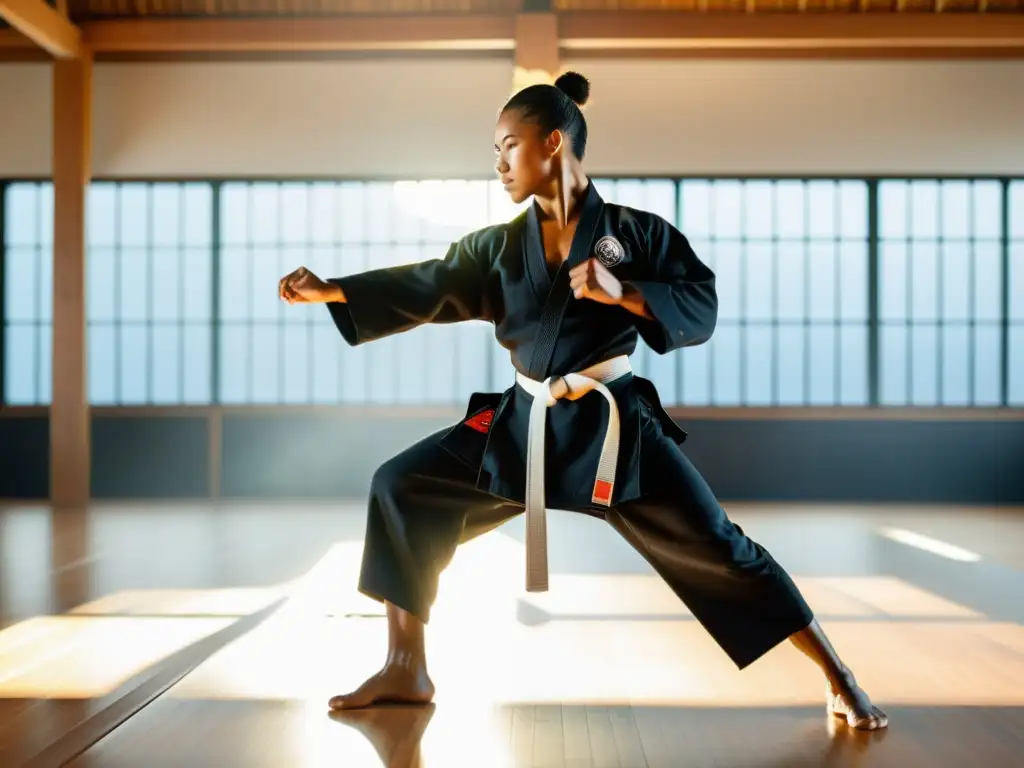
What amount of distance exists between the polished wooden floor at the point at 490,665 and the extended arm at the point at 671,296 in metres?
0.72

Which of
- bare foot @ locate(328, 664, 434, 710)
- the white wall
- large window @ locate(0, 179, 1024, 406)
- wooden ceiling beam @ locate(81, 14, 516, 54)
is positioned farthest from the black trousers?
the white wall

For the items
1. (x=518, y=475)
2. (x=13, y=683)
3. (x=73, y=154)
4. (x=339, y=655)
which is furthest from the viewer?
(x=73, y=154)

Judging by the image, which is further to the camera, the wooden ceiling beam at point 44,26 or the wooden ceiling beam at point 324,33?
the wooden ceiling beam at point 324,33

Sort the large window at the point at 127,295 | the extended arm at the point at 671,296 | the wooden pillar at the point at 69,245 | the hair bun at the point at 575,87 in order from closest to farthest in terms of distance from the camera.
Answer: the extended arm at the point at 671,296
the hair bun at the point at 575,87
the wooden pillar at the point at 69,245
the large window at the point at 127,295

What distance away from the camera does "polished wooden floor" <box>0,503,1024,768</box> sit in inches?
67.1

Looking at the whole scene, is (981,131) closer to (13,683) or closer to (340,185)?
(340,185)

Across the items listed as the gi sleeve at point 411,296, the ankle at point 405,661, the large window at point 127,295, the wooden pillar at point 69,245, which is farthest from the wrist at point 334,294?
the large window at point 127,295

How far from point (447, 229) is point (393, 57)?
1.24m

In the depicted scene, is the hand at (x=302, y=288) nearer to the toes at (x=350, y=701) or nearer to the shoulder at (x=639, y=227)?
the shoulder at (x=639, y=227)

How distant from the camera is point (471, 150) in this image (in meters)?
6.91

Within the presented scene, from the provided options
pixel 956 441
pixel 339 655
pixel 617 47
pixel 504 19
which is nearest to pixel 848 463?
pixel 956 441

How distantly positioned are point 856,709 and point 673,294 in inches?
33.1

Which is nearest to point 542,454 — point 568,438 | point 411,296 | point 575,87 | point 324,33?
point 568,438

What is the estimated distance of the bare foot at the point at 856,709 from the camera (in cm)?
181
